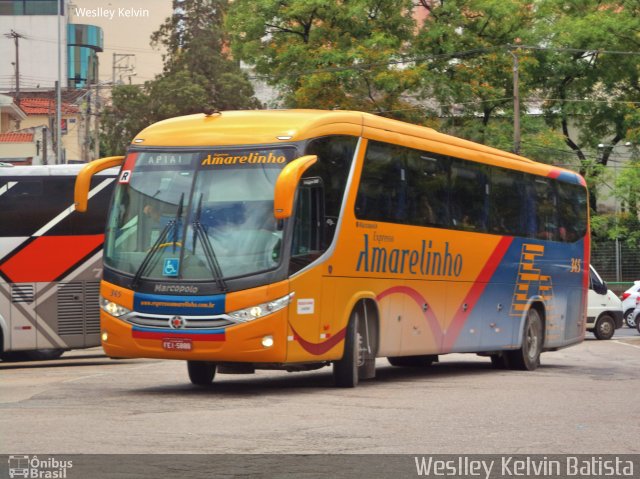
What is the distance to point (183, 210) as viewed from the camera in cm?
1485

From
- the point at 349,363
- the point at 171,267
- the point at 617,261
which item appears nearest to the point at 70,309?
the point at 349,363

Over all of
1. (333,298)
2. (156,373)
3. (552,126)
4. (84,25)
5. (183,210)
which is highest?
(84,25)

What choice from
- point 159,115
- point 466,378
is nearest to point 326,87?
point 159,115

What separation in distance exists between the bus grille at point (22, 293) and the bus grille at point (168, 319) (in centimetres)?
824

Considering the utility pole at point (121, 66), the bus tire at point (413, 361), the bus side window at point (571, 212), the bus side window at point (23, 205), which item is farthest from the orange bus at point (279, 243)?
the utility pole at point (121, 66)

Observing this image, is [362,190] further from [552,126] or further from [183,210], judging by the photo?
[552,126]

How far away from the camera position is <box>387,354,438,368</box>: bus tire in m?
22.2

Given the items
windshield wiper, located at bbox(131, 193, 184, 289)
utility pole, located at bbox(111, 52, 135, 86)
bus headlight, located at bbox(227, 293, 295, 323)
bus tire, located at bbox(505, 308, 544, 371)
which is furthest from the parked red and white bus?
utility pole, located at bbox(111, 52, 135, 86)

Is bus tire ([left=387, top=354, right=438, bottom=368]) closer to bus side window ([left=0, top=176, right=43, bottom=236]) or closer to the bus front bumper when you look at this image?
bus side window ([left=0, top=176, right=43, bottom=236])

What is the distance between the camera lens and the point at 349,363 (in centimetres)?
1594

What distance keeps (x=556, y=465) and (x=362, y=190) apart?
24.5 feet

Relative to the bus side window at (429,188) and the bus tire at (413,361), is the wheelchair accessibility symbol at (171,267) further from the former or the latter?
the bus tire at (413,361)

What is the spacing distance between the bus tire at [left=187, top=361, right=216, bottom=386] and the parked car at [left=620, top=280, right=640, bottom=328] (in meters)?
28.6

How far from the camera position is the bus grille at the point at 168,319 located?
47.4 ft
